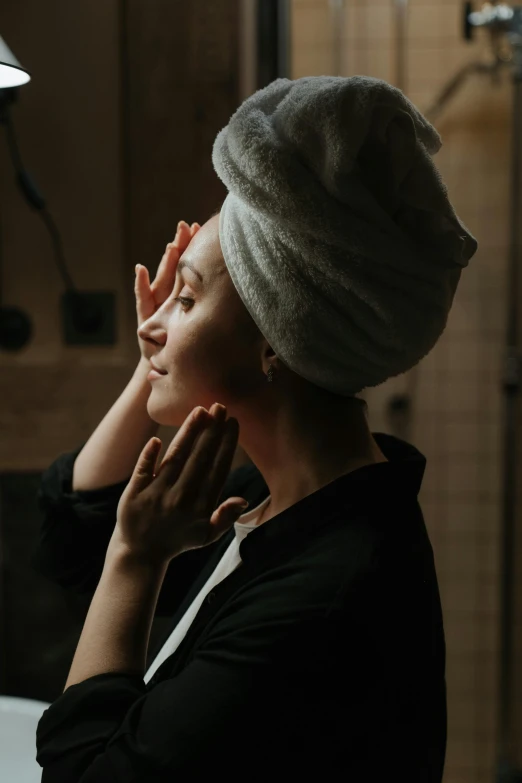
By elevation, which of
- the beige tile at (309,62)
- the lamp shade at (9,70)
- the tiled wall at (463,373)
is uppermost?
the lamp shade at (9,70)

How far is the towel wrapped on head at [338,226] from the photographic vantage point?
2.09 ft

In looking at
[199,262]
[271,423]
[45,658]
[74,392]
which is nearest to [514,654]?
[45,658]

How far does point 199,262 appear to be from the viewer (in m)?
0.74

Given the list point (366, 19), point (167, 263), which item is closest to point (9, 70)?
point (167, 263)

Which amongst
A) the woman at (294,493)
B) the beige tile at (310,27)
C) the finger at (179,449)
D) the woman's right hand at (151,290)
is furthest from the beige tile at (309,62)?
the finger at (179,449)

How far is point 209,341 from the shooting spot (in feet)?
2.37

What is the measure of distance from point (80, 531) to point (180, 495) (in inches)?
12.6

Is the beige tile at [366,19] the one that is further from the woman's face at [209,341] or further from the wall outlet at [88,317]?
the woman's face at [209,341]

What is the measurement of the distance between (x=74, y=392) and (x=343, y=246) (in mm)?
702

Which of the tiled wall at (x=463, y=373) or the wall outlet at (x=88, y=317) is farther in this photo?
the tiled wall at (x=463, y=373)

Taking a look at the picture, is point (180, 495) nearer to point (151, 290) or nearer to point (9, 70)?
point (151, 290)

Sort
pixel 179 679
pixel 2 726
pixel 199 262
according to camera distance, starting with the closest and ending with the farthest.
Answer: pixel 179 679 < pixel 199 262 < pixel 2 726

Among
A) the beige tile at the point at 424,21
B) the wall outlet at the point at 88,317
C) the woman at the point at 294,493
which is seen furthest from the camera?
the beige tile at the point at 424,21

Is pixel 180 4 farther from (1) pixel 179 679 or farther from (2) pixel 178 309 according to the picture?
(1) pixel 179 679
